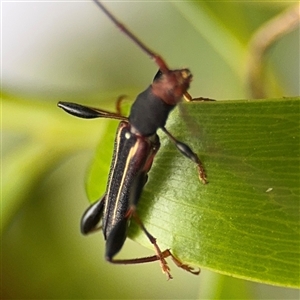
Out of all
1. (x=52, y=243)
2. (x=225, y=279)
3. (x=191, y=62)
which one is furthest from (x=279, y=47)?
(x=52, y=243)

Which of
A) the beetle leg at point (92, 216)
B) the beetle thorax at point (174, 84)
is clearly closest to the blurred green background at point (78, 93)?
the beetle leg at point (92, 216)

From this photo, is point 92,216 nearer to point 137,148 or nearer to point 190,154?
point 137,148

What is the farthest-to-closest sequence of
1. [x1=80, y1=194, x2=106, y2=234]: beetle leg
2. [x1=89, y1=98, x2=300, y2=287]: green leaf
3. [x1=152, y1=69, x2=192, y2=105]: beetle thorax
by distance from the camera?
1. [x1=80, y1=194, x2=106, y2=234]: beetle leg
2. [x1=152, y1=69, x2=192, y2=105]: beetle thorax
3. [x1=89, y1=98, x2=300, y2=287]: green leaf

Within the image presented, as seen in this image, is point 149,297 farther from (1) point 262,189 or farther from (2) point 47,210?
(1) point 262,189

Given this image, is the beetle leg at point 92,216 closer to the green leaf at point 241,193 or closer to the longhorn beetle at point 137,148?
the longhorn beetle at point 137,148

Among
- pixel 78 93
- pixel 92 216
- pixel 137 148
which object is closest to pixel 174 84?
pixel 137 148

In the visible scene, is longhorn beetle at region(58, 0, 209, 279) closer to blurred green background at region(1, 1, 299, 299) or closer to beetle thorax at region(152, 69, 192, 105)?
beetle thorax at region(152, 69, 192, 105)

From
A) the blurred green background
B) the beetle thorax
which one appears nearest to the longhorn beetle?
the beetle thorax
